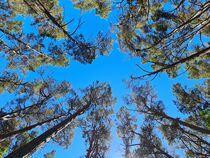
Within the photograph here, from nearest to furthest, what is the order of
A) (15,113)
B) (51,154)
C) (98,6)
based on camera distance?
(98,6) < (15,113) < (51,154)

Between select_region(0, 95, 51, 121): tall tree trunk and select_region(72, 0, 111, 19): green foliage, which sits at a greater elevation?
select_region(72, 0, 111, 19): green foliage

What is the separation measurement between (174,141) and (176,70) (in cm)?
494

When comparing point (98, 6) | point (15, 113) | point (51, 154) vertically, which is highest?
point (98, 6)

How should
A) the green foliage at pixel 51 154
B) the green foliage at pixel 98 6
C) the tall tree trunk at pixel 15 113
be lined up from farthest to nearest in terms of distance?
1. the green foliage at pixel 51 154
2. the tall tree trunk at pixel 15 113
3. the green foliage at pixel 98 6

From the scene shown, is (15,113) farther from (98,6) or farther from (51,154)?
(98,6)

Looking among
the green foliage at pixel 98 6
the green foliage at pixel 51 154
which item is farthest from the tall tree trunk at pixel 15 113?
the green foliage at pixel 98 6

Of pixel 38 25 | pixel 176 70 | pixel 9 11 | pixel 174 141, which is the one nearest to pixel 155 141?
pixel 174 141

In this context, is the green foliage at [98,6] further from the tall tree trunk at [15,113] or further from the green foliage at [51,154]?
the green foliage at [51,154]

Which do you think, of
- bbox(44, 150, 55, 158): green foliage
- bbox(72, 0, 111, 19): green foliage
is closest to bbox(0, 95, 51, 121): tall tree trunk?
bbox(44, 150, 55, 158): green foliage

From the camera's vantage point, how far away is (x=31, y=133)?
53.8 ft

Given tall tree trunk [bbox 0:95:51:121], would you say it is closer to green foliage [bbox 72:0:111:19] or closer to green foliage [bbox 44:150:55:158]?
green foliage [bbox 44:150:55:158]

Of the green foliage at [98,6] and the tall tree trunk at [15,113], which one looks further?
the tall tree trunk at [15,113]

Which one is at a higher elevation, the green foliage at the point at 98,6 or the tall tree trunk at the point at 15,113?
the green foliage at the point at 98,6

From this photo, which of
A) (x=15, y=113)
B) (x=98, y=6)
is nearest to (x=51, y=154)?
(x=15, y=113)
